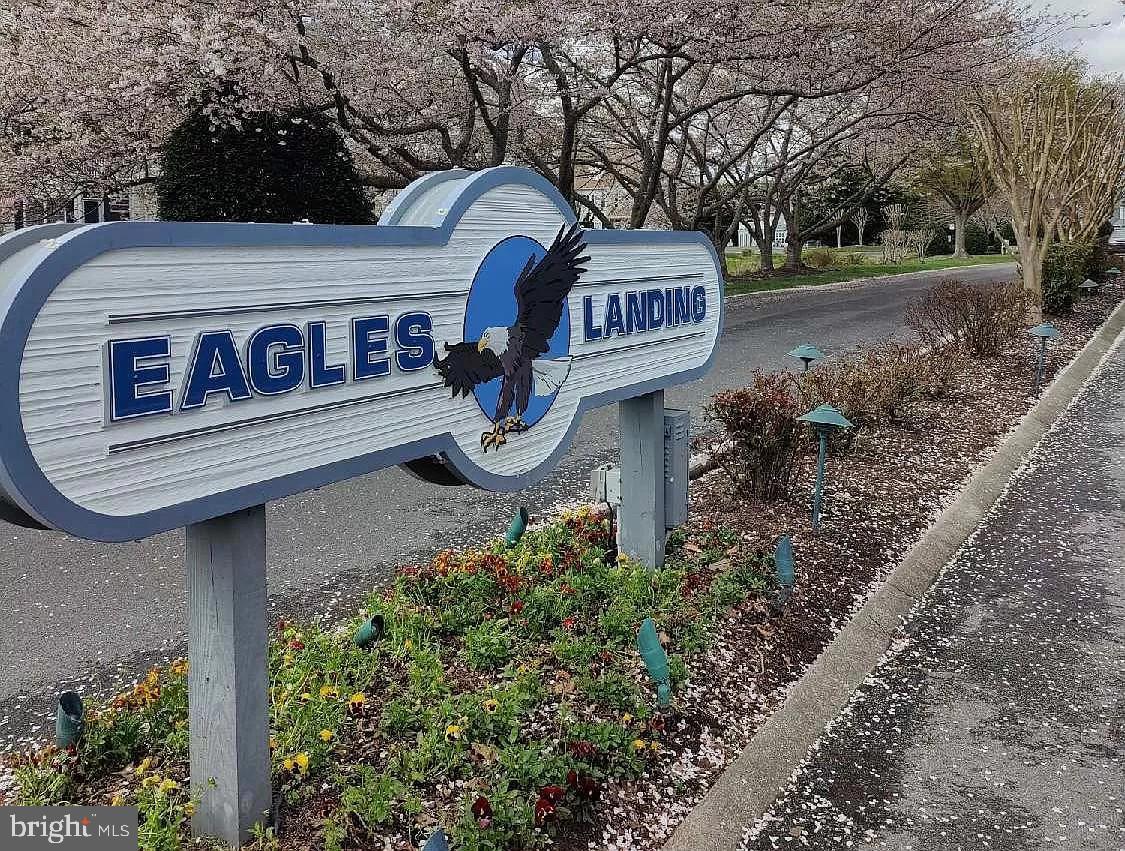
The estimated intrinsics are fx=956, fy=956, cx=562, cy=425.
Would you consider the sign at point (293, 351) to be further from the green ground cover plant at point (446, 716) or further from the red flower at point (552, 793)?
the red flower at point (552, 793)

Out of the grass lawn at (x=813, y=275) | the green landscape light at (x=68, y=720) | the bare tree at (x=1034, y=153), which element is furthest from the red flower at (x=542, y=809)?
the grass lawn at (x=813, y=275)

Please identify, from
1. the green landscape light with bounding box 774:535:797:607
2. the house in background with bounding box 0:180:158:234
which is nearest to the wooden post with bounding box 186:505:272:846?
the green landscape light with bounding box 774:535:797:607

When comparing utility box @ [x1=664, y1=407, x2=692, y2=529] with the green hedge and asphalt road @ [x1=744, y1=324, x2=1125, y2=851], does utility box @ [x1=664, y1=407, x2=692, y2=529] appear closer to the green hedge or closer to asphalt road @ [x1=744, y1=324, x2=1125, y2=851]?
asphalt road @ [x1=744, y1=324, x2=1125, y2=851]

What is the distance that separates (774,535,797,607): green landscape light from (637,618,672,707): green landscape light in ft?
4.65

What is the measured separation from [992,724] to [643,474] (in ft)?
6.63

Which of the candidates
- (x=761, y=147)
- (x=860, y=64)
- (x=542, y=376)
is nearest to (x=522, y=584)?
(x=542, y=376)

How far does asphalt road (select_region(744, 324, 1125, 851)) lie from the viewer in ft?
11.4

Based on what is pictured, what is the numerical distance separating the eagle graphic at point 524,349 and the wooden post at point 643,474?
109 centimetres

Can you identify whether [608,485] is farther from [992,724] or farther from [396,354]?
[396,354]

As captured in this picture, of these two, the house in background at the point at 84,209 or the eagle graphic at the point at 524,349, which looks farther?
the house in background at the point at 84,209

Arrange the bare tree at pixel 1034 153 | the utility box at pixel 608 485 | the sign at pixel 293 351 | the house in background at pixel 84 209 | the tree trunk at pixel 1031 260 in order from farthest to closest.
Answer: the house in background at pixel 84 209
the tree trunk at pixel 1031 260
the bare tree at pixel 1034 153
the utility box at pixel 608 485
the sign at pixel 293 351

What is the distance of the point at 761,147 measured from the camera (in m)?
27.8

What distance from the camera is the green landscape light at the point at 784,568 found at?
5.07 meters

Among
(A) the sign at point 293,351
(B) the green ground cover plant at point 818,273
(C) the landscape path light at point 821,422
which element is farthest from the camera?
(B) the green ground cover plant at point 818,273
